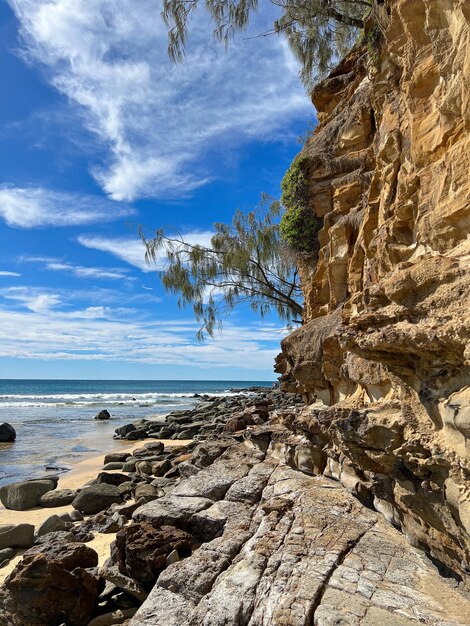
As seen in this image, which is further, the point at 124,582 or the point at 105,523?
the point at 105,523

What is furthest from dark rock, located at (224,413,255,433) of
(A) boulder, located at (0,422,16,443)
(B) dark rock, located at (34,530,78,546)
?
(A) boulder, located at (0,422,16,443)

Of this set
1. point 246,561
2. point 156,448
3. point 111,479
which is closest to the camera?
point 246,561

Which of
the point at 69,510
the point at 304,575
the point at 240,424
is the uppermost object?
the point at 240,424

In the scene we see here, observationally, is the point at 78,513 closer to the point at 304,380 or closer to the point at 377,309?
the point at 304,380

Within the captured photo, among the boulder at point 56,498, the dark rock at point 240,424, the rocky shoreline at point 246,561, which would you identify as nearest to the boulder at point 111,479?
the boulder at point 56,498

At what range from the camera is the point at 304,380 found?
6.93 meters

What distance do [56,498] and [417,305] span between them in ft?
27.3

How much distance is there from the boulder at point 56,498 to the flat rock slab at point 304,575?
5.07 meters

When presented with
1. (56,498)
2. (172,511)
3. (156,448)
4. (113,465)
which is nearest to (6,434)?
(156,448)

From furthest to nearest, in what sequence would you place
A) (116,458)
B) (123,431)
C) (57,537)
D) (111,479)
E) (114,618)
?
1. (123,431)
2. (116,458)
3. (111,479)
4. (57,537)
5. (114,618)

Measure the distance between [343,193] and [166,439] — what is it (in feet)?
44.5

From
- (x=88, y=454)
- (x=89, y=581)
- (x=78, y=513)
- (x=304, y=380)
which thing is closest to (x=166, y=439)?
(x=88, y=454)

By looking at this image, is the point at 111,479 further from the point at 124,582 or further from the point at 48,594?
the point at 48,594

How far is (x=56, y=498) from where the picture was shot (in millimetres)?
8609
